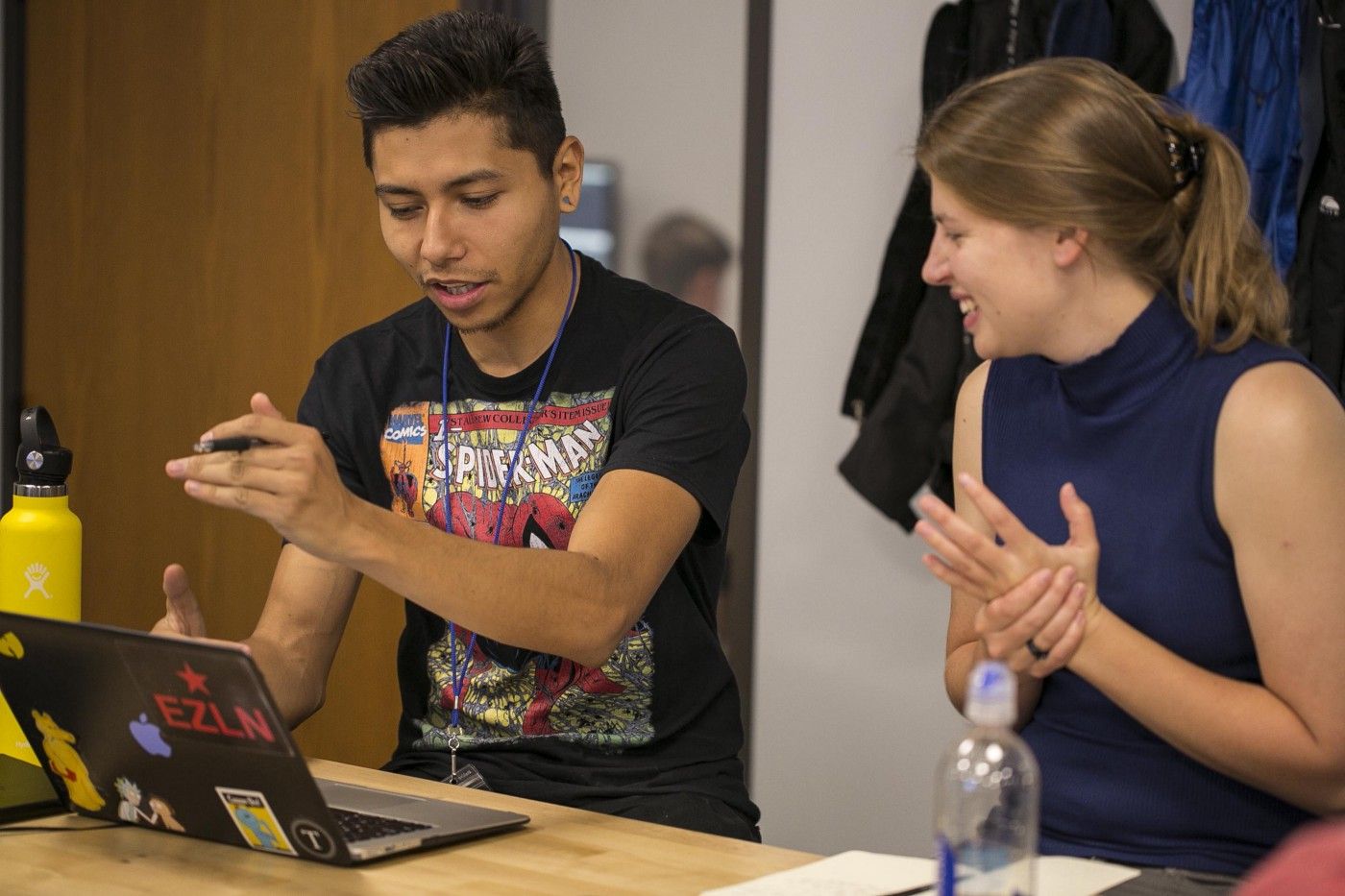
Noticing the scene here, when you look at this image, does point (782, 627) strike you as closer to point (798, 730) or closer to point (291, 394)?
point (798, 730)

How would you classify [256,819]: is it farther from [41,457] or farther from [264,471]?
[41,457]

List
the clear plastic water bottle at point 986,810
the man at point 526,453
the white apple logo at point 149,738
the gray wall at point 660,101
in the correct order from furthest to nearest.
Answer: the gray wall at point 660,101, the man at point 526,453, the white apple logo at point 149,738, the clear plastic water bottle at point 986,810

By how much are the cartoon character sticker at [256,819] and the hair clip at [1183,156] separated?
100 centimetres

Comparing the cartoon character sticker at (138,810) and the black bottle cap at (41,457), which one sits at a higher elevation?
the black bottle cap at (41,457)

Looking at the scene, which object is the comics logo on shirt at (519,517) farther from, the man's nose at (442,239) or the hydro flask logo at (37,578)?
the hydro flask logo at (37,578)

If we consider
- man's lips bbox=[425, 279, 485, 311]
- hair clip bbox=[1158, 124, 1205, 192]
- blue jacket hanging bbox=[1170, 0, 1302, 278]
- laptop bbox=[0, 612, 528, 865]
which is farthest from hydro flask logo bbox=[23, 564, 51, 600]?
blue jacket hanging bbox=[1170, 0, 1302, 278]

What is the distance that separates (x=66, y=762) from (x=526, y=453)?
620mm

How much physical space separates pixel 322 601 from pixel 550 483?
0.31 m

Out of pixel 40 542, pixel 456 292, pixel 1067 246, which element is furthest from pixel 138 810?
pixel 1067 246

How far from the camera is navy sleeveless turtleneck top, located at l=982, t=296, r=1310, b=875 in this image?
4.58 feet

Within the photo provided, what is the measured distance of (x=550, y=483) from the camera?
1.78 meters

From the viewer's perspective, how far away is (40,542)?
153 centimetres

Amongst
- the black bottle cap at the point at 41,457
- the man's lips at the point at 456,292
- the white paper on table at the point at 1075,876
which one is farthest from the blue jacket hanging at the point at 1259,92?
the black bottle cap at the point at 41,457

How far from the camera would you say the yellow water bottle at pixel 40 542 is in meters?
1.53
